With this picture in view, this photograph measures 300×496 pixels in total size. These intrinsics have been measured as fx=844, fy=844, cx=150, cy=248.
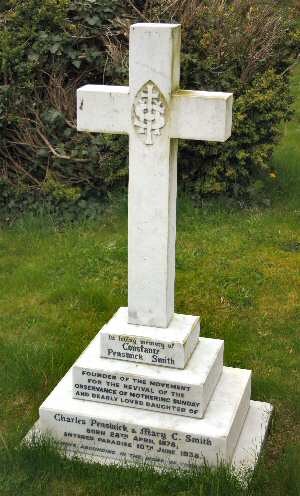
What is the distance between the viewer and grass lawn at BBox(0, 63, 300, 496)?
165 inches

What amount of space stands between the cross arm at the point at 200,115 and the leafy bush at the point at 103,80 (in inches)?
132

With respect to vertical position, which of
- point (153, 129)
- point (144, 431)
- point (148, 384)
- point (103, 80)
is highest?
point (153, 129)

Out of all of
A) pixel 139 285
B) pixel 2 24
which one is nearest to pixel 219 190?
pixel 2 24

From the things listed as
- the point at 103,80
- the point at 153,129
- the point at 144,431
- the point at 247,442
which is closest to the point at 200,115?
the point at 153,129

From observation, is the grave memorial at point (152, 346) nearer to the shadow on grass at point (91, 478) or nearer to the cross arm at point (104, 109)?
the cross arm at point (104, 109)

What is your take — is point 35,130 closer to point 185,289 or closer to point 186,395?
point 185,289

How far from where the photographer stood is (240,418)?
4547 mm

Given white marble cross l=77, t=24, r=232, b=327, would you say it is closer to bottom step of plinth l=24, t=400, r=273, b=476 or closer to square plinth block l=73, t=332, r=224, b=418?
square plinth block l=73, t=332, r=224, b=418

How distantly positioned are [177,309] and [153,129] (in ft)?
6.79

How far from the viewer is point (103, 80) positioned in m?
8.14

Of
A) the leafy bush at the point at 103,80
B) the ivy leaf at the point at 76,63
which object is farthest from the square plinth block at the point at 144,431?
the ivy leaf at the point at 76,63

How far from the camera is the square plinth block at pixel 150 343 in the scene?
14.4ft

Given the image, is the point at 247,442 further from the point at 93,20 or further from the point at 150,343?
the point at 93,20

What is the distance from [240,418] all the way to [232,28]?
14.6 ft
